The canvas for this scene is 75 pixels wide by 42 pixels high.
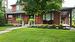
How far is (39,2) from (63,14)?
38.4 feet

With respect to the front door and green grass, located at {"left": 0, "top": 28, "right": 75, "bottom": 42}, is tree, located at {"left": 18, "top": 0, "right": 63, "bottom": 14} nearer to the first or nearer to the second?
the front door

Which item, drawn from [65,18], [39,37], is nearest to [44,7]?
[65,18]

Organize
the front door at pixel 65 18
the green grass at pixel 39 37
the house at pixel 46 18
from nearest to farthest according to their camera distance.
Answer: the green grass at pixel 39 37, the house at pixel 46 18, the front door at pixel 65 18

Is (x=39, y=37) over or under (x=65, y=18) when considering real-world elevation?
under

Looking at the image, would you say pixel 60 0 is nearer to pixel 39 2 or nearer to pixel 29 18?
pixel 39 2

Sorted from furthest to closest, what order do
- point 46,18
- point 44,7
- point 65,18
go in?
point 65,18
point 46,18
point 44,7

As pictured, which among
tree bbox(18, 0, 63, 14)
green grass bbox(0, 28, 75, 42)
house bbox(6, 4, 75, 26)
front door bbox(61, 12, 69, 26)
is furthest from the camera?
front door bbox(61, 12, 69, 26)

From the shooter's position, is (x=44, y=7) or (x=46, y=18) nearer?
(x=44, y=7)

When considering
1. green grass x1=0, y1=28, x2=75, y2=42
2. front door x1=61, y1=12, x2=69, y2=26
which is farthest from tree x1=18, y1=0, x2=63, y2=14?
green grass x1=0, y1=28, x2=75, y2=42

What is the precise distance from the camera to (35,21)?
45.8 meters

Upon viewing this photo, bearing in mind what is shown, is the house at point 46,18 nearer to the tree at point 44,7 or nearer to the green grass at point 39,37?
the tree at point 44,7

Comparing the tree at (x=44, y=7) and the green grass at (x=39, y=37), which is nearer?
the green grass at (x=39, y=37)

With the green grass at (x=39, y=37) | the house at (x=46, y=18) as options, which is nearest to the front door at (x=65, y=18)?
the house at (x=46, y=18)

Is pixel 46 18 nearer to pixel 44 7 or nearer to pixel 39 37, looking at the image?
pixel 44 7
